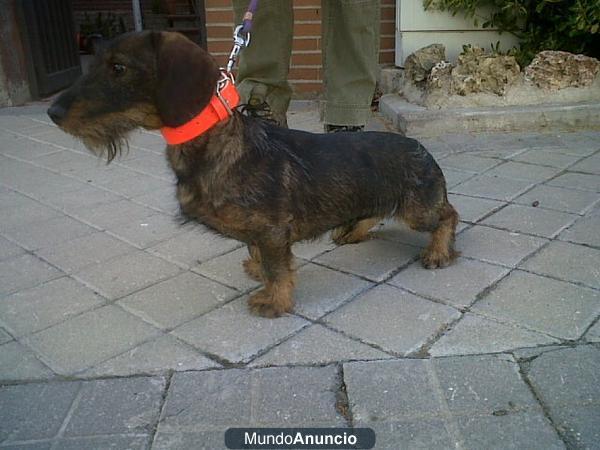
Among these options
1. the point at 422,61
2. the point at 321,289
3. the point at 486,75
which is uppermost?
the point at 422,61

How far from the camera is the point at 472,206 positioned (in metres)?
4.04

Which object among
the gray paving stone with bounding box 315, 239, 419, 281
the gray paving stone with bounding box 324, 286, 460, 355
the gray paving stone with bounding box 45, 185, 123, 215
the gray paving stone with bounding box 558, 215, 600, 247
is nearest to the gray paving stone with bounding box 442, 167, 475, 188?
the gray paving stone with bounding box 558, 215, 600, 247

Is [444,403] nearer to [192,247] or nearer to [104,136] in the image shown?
[104,136]

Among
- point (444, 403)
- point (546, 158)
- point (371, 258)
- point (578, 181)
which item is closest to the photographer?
point (444, 403)

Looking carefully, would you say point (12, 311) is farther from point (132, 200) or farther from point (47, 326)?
point (132, 200)

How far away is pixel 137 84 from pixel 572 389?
6.80 ft

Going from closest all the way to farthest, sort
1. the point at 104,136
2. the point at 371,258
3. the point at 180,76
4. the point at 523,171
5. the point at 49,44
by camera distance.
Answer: the point at 180,76, the point at 104,136, the point at 371,258, the point at 523,171, the point at 49,44

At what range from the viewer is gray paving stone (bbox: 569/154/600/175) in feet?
14.9

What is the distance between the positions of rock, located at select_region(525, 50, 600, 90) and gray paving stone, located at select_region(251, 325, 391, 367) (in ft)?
14.0

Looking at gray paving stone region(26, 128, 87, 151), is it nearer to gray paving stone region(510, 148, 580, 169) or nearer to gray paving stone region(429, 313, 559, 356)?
gray paving stone region(510, 148, 580, 169)

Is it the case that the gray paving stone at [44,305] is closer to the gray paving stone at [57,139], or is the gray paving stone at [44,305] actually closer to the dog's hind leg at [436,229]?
the dog's hind leg at [436,229]

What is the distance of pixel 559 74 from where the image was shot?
A: 18.6ft

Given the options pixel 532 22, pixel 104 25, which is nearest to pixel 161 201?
pixel 532 22

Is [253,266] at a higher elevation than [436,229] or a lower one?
lower
